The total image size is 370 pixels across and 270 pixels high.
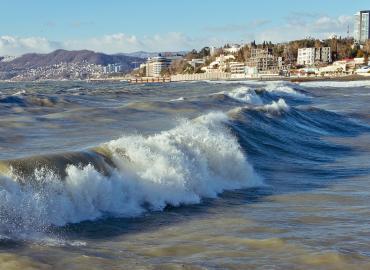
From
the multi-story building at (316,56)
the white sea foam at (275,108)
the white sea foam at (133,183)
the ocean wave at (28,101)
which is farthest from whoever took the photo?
the multi-story building at (316,56)

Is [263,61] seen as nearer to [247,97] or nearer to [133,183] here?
[247,97]

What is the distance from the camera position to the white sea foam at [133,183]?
899 centimetres

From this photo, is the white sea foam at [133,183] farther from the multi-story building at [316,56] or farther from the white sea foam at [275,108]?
the multi-story building at [316,56]

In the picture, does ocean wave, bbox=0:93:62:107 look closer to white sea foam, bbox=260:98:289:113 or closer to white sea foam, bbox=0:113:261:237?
white sea foam, bbox=260:98:289:113

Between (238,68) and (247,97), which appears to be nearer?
(247,97)

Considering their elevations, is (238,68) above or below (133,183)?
above

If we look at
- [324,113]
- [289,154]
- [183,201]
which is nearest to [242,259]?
[183,201]

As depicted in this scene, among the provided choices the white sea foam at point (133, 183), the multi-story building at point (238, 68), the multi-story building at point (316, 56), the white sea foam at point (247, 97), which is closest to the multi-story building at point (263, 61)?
the multi-story building at point (238, 68)

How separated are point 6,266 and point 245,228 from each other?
13.2ft

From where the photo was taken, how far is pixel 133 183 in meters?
11.4

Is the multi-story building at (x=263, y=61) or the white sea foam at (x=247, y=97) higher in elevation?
the multi-story building at (x=263, y=61)

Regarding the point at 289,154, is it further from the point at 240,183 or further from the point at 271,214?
the point at 271,214

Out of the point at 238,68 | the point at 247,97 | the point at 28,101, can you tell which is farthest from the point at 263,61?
the point at 28,101

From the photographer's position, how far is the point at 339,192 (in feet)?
42.7
